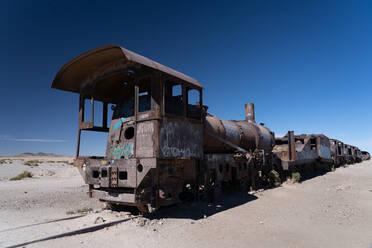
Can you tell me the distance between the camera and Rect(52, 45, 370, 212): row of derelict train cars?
5.55 m

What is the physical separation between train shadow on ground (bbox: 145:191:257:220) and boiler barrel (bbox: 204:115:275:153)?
1.78 meters

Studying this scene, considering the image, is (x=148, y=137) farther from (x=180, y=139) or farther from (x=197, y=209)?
(x=197, y=209)

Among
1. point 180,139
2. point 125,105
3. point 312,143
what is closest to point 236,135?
point 180,139

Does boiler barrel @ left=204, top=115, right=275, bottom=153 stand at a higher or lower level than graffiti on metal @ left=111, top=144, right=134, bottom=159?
higher

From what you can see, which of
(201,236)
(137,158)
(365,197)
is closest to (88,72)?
(137,158)

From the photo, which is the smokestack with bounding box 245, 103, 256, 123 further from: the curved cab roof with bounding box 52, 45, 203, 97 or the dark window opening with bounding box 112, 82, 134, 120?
the dark window opening with bounding box 112, 82, 134, 120

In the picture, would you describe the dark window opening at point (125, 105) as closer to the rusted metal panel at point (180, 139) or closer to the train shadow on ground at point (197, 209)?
the rusted metal panel at point (180, 139)

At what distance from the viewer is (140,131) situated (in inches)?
233

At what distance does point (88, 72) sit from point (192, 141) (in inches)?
141

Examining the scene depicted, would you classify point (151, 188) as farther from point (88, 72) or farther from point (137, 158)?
point (88, 72)

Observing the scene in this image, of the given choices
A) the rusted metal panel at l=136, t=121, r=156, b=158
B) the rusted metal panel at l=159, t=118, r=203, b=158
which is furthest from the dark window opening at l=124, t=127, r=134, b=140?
the rusted metal panel at l=159, t=118, r=203, b=158

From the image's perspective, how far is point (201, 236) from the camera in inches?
186

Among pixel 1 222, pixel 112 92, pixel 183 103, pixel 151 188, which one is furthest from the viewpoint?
pixel 112 92

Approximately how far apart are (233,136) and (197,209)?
341 cm
